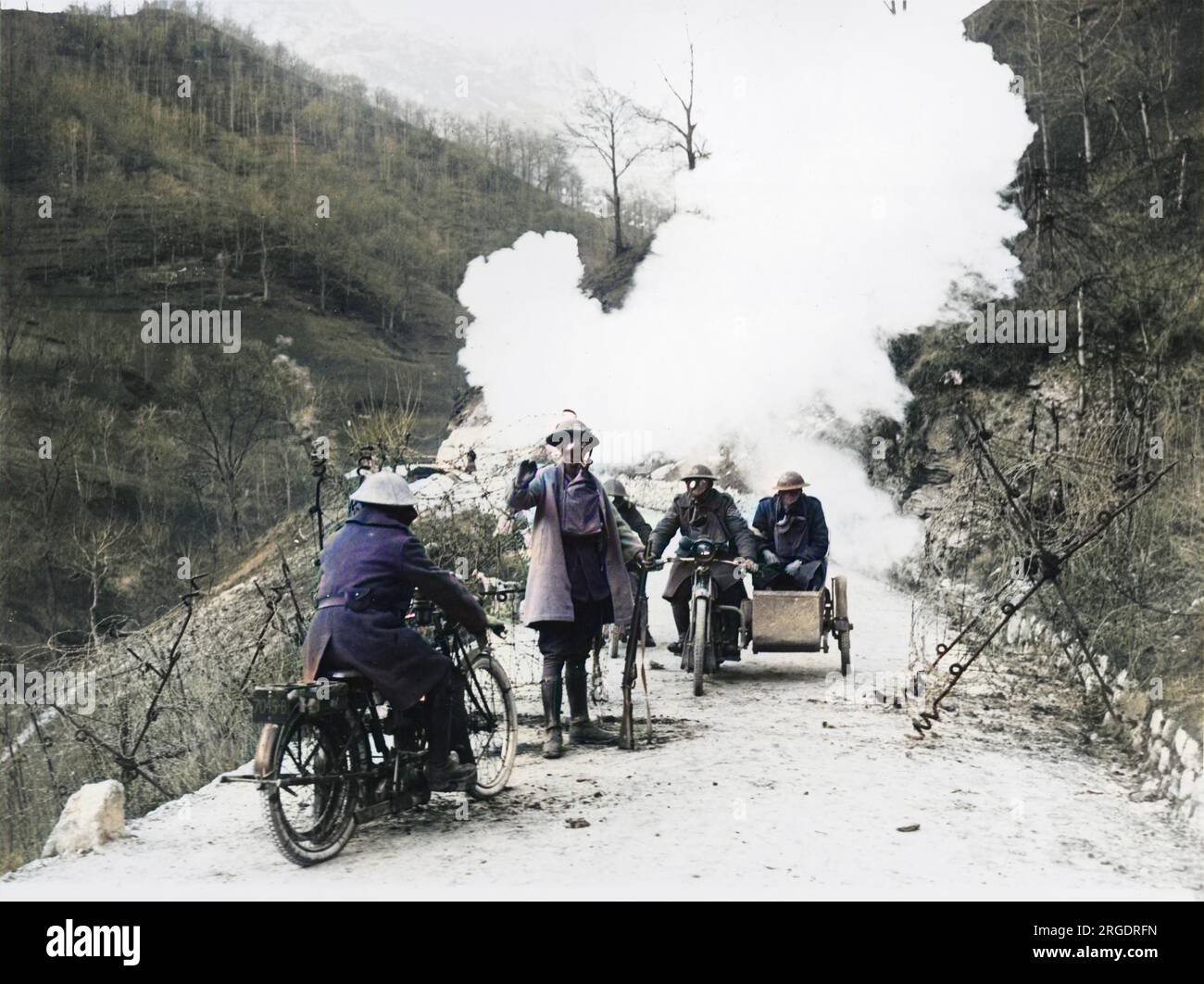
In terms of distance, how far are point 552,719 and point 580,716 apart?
1.20 ft

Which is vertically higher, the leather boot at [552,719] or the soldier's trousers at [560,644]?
the soldier's trousers at [560,644]

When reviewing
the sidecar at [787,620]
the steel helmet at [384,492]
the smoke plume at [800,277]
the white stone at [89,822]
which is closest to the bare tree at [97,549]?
the smoke plume at [800,277]

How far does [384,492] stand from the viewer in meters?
5.22

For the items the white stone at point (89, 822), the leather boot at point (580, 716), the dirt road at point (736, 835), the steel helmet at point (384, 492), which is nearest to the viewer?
the dirt road at point (736, 835)

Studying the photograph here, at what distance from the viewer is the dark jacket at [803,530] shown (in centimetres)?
961

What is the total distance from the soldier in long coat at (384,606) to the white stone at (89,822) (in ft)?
4.41

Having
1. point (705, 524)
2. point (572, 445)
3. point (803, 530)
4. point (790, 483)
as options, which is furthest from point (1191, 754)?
point (705, 524)

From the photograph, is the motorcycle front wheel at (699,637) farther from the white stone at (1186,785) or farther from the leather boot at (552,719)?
the white stone at (1186,785)

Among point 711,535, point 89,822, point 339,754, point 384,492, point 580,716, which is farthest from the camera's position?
point 711,535

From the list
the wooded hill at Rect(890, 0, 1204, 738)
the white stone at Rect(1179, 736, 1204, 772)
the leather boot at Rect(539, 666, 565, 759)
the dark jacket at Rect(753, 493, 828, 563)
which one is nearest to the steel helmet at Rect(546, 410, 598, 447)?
the leather boot at Rect(539, 666, 565, 759)

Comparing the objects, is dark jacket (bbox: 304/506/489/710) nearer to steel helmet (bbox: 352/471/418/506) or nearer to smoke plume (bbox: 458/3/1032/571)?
steel helmet (bbox: 352/471/418/506)

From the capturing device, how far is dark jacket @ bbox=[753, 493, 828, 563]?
961 centimetres

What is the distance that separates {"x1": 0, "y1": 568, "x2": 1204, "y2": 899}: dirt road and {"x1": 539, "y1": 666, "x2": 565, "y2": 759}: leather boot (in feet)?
0.34

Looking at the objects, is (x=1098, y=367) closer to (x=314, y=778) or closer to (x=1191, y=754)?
(x=1191, y=754)
